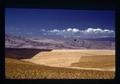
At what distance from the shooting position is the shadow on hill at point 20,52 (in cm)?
529

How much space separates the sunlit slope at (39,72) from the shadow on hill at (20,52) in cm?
7

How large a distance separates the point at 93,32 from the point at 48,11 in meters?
0.69

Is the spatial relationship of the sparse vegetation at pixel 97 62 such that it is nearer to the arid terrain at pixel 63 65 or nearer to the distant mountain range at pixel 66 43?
the arid terrain at pixel 63 65

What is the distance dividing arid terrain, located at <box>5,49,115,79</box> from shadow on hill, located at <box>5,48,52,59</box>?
36mm

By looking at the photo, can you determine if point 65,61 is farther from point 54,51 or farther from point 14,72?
point 14,72

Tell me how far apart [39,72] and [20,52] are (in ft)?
1.25

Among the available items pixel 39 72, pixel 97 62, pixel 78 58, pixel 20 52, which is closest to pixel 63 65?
pixel 78 58

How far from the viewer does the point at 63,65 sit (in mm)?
5391

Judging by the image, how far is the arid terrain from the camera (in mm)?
5340

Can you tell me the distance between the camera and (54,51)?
537 cm

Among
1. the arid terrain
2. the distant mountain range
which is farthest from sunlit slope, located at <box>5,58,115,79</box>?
the distant mountain range

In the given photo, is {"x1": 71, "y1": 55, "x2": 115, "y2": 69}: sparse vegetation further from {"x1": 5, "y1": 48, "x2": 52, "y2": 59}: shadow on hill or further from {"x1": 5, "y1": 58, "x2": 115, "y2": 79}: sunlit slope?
{"x1": 5, "y1": 48, "x2": 52, "y2": 59}: shadow on hill

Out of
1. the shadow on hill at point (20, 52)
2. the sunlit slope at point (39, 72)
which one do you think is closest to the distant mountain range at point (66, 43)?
the shadow on hill at point (20, 52)
